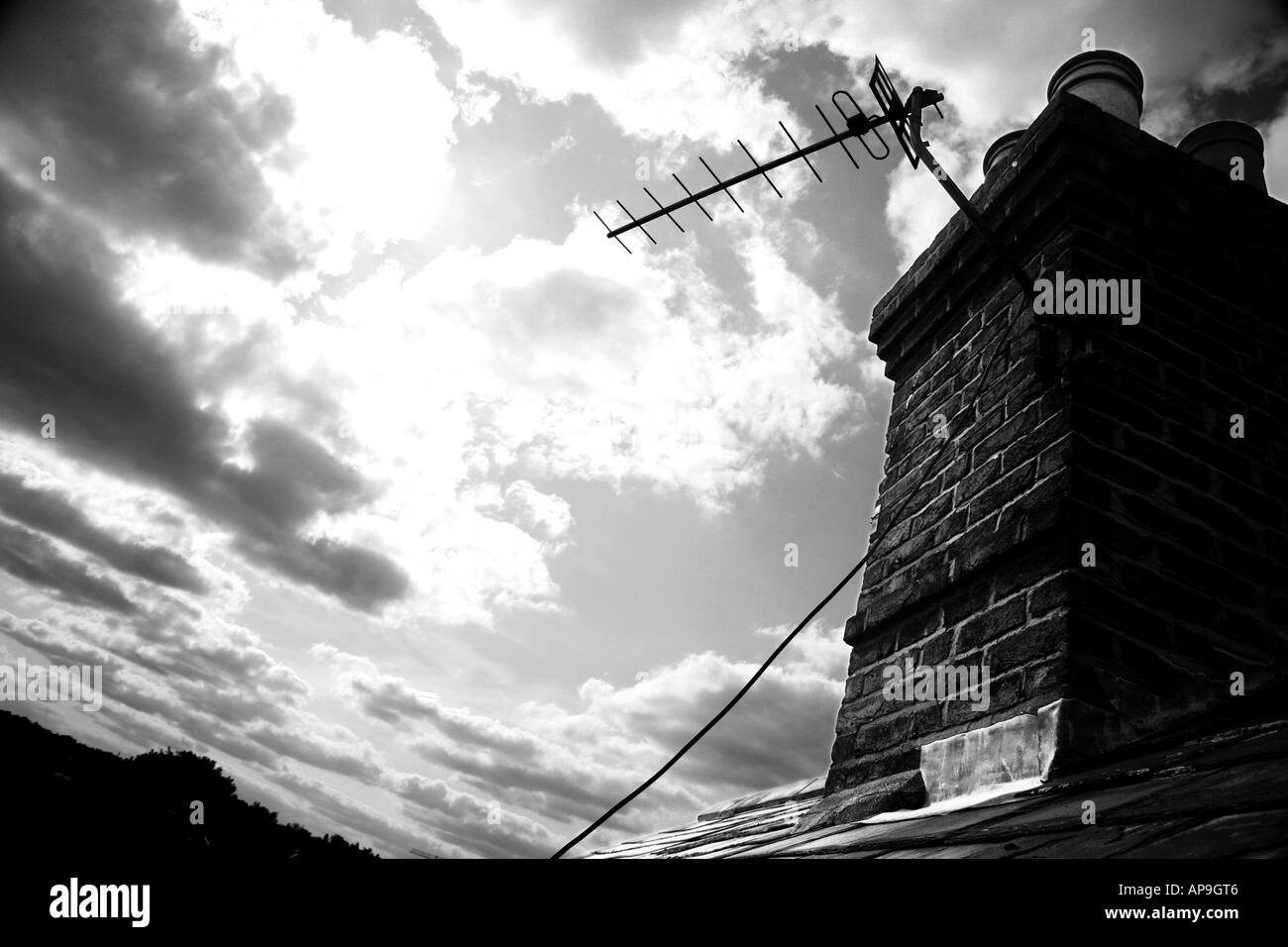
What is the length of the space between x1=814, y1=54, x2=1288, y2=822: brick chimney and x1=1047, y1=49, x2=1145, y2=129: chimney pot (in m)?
0.02

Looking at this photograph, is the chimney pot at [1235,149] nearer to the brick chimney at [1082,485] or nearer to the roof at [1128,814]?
the brick chimney at [1082,485]

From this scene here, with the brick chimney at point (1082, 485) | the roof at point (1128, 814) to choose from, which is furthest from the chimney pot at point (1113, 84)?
the roof at point (1128, 814)

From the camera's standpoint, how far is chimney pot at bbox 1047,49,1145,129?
→ 3.60 metres

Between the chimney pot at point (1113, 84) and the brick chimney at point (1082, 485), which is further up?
the chimney pot at point (1113, 84)

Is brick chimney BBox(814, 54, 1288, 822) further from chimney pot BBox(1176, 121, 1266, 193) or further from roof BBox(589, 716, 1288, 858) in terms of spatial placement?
chimney pot BBox(1176, 121, 1266, 193)

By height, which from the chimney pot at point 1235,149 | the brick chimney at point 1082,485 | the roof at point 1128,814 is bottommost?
the roof at point 1128,814

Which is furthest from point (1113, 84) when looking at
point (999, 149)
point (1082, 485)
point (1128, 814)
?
point (1128, 814)

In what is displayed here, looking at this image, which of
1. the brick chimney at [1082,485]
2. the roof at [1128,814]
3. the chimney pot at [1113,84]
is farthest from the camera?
the chimney pot at [1113,84]

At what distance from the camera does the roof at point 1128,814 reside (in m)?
1.01

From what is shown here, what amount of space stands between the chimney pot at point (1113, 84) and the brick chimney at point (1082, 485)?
0.07ft

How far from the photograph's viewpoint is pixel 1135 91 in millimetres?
3627

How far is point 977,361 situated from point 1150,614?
49.0 inches
